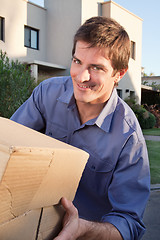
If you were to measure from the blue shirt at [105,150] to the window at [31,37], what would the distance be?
13.2m

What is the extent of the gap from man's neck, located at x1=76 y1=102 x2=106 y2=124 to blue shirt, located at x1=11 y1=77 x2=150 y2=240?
0.14 ft

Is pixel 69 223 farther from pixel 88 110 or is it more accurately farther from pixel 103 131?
pixel 88 110

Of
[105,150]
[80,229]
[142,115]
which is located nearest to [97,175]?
[105,150]

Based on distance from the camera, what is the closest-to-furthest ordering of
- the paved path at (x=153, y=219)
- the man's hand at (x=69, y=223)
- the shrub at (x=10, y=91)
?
the man's hand at (x=69, y=223), the paved path at (x=153, y=219), the shrub at (x=10, y=91)

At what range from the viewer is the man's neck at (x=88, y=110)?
1.79 metres

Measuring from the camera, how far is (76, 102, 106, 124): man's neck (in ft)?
5.89

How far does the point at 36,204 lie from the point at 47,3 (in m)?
15.7

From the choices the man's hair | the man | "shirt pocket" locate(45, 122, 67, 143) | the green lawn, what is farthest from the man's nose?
the green lawn

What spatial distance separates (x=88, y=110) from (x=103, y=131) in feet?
0.71

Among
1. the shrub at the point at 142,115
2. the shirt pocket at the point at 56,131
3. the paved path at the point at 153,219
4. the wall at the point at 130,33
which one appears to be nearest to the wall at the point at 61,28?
the wall at the point at 130,33

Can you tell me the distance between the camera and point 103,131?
5.49 feet

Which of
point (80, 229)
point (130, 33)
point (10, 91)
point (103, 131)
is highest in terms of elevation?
point (130, 33)

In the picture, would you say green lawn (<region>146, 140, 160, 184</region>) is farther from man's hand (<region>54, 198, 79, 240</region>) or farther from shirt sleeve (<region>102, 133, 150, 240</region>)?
man's hand (<region>54, 198, 79, 240</region>)

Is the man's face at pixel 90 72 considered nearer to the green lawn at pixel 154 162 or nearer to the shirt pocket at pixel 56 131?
the shirt pocket at pixel 56 131
